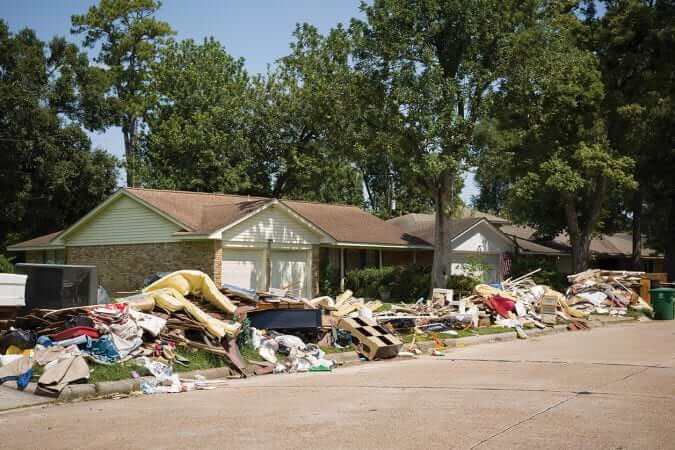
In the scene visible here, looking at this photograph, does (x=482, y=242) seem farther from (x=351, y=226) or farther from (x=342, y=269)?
(x=342, y=269)

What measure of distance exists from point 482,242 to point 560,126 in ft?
26.1

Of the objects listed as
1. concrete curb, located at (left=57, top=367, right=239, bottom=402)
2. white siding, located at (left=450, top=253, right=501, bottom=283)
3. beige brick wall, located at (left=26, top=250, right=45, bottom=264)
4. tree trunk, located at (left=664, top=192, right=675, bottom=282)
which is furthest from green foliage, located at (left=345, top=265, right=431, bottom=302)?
concrete curb, located at (left=57, top=367, right=239, bottom=402)

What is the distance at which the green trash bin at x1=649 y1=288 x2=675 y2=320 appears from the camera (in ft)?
87.4

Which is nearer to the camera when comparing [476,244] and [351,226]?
[351,226]

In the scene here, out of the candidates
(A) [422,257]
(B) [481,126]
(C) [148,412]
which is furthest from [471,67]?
(C) [148,412]

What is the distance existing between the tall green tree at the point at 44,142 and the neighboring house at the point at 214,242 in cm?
700

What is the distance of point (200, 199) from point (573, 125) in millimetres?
19354

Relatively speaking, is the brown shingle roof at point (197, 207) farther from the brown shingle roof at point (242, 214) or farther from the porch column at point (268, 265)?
Answer: the porch column at point (268, 265)

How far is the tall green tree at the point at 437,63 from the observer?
97.8 ft

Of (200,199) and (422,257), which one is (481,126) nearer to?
(422,257)

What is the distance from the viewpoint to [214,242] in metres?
28.4

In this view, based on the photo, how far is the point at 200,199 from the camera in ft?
112

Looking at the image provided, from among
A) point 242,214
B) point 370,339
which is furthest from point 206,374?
point 242,214

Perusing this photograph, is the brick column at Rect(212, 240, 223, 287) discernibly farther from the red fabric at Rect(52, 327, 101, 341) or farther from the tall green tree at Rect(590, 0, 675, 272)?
the tall green tree at Rect(590, 0, 675, 272)
